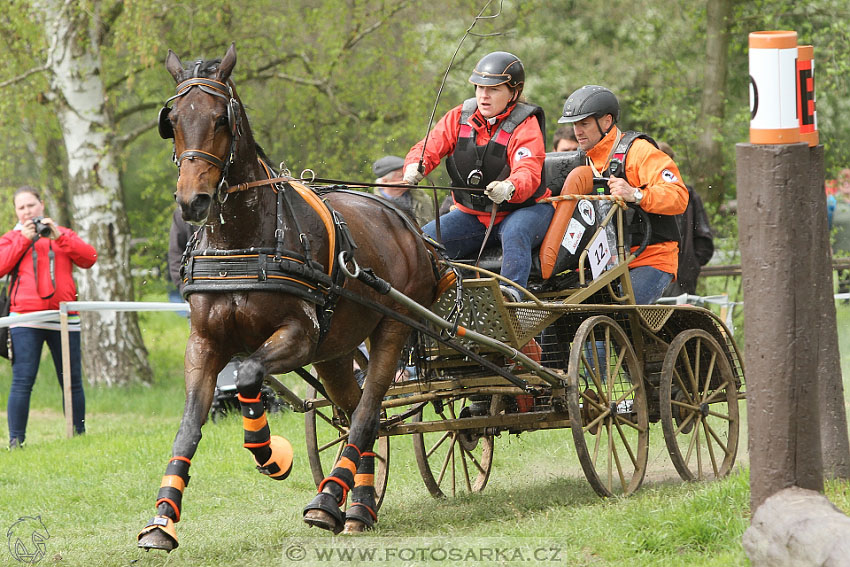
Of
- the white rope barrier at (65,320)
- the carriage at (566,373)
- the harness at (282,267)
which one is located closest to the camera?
the harness at (282,267)

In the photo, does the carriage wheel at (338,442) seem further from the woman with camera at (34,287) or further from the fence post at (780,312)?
the woman with camera at (34,287)

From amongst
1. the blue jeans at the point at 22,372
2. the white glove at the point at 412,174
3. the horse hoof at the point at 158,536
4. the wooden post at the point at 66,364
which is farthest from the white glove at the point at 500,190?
the blue jeans at the point at 22,372

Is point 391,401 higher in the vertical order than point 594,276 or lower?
lower

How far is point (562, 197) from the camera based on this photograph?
6.36 m

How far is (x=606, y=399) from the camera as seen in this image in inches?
251

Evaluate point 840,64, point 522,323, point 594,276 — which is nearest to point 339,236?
point 522,323

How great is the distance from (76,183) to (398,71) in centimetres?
449

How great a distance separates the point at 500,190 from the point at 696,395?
196cm

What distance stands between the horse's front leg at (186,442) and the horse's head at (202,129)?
683mm

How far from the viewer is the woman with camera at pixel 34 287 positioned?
29.9 ft

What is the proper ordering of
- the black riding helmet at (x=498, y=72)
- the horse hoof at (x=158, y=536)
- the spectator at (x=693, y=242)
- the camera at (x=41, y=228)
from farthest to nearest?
the spectator at (x=693, y=242) < the camera at (x=41, y=228) < the black riding helmet at (x=498, y=72) < the horse hoof at (x=158, y=536)

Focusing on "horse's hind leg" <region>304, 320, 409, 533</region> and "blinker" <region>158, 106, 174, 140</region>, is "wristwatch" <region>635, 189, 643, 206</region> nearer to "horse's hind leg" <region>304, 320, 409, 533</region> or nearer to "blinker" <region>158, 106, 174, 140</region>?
"horse's hind leg" <region>304, 320, 409, 533</region>

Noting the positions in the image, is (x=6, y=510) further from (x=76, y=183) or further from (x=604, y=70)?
(x=604, y=70)

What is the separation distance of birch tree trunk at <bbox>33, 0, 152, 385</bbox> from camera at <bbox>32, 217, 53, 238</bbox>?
11.2 feet
